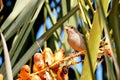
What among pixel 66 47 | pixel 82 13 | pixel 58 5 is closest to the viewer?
pixel 82 13

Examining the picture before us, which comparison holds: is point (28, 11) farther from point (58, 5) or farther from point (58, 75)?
point (58, 5)

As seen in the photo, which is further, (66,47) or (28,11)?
(66,47)

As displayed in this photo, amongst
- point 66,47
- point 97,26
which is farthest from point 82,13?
point 66,47

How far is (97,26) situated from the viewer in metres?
0.36

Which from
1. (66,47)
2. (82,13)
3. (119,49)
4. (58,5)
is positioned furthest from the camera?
(58,5)

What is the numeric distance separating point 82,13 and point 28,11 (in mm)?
115

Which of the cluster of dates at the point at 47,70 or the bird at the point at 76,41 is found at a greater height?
the bird at the point at 76,41

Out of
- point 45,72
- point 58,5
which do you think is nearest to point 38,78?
point 45,72

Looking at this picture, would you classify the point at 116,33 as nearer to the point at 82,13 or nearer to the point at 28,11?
the point at 82,13

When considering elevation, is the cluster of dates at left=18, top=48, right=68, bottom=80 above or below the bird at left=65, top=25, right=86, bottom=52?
below

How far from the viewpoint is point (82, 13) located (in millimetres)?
393

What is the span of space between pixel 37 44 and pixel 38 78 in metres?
0.04

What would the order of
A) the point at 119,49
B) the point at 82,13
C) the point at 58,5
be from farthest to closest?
the point at 58,5, the point at 82,13, the point at 119,49

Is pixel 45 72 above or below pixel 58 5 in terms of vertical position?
below
